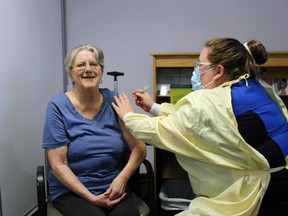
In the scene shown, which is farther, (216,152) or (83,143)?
(83,143)

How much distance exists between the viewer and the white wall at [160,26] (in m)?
3.00

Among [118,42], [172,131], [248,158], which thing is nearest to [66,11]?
[118,42]

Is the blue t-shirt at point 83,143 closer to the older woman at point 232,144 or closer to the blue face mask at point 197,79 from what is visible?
the older woman at point 232,144

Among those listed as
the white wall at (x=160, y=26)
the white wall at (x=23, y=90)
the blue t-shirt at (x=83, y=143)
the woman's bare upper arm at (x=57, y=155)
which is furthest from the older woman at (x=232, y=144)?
the white wall at (x=160, y=26)

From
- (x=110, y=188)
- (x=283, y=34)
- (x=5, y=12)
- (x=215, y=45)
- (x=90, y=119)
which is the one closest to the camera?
(x=215, y=45)

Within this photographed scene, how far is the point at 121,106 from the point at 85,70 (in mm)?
289

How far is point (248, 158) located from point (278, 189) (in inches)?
8.6

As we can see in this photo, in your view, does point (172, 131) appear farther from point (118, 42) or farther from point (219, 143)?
point (118, 42)

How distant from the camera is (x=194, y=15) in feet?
9.89

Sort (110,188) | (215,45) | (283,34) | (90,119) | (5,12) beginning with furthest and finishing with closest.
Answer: (283,34), (5,12), (90,119), (110,188), (215,45)

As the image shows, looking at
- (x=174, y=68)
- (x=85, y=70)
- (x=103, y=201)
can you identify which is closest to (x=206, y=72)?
(x=85, y=70)

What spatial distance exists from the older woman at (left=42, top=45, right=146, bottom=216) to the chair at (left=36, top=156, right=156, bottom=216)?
0.05 m

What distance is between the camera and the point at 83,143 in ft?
5.72

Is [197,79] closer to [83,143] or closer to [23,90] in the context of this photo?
[83,143]
